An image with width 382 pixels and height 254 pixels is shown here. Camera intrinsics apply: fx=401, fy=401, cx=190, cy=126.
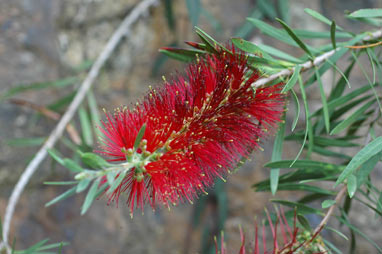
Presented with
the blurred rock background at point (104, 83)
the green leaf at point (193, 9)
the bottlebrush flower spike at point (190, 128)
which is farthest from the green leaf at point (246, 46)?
the blurred rock background at point (104, 83)

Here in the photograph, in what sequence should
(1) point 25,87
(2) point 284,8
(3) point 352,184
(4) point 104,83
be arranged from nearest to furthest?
(3) point 352,184 → (1) point 25,87 → (2) point 284,8 → (4) point 104,83

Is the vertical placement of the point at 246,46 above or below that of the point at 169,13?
below

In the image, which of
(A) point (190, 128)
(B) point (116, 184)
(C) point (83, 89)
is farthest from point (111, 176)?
(C) point (83, 89)

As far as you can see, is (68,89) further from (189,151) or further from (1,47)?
(189,151)

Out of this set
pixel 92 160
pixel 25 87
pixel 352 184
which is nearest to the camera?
pixel 92 160

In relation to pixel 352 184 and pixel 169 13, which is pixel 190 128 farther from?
pixel 169 13

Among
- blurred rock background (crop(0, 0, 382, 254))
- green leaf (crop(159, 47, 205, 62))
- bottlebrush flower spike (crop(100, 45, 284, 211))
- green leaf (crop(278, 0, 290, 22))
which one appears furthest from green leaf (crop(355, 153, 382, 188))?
green leaf (crop(278, 0, 290, 22))
